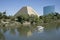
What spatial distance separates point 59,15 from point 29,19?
61.0 feet

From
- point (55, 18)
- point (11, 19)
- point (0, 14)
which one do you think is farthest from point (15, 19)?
point (55, 18)

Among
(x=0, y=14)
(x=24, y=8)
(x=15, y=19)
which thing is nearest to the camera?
(x=0, y=14)

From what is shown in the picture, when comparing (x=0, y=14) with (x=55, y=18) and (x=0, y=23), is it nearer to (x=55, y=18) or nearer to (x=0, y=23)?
(x=0, y=23)

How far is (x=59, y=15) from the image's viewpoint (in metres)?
71.4

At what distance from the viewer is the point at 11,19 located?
186 feet

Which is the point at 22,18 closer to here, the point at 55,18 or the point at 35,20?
the point at 35,20

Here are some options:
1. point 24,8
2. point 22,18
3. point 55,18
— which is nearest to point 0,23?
point 22,18

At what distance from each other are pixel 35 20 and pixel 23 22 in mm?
4368

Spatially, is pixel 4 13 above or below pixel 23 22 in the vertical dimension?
above

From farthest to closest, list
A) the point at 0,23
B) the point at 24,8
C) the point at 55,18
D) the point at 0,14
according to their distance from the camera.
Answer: the point at 24,8, the point at 55,18, the point at 0,14, the point at 0,23

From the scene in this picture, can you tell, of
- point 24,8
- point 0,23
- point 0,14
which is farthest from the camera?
point 24,8

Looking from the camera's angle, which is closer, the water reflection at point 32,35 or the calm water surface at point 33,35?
the calm water surface at point 33,35

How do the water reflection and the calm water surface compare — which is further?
the water reflection

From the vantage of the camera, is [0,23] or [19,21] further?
[19,21]
